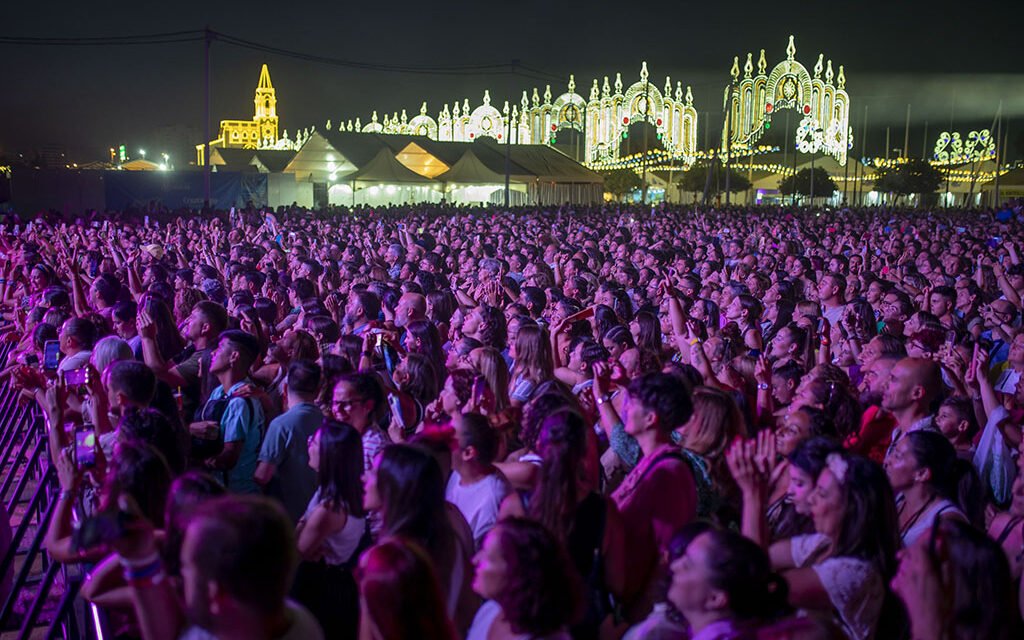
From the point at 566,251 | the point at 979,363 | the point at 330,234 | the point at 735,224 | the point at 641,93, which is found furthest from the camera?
the point at 641,93

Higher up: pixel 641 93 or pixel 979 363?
pixel 641 93

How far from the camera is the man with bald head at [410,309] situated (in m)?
7.72

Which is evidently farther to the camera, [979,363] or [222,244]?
[222,244]

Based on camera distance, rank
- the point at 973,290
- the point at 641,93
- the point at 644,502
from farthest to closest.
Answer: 1. the point at 641,93
2. the point at 973,290
3. the point at 644,502

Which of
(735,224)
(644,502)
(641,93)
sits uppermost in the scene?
(641,93)

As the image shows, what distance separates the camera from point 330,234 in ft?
62.5

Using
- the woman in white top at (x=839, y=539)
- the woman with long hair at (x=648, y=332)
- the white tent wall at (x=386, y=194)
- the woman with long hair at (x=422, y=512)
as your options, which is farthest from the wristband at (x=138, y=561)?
the white tent wall at (x=386, y=194)

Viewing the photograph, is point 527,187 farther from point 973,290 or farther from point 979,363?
point 979,363

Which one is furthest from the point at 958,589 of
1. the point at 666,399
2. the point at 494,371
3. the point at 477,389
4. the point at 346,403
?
the point at 494,371

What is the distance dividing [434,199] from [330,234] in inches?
1307

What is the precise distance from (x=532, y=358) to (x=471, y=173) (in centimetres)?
4067

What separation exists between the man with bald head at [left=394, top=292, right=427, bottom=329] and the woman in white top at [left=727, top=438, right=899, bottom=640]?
15.8ft

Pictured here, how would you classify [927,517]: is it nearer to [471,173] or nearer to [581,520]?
[581,520]

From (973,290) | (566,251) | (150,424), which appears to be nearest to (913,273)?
(973,290)
